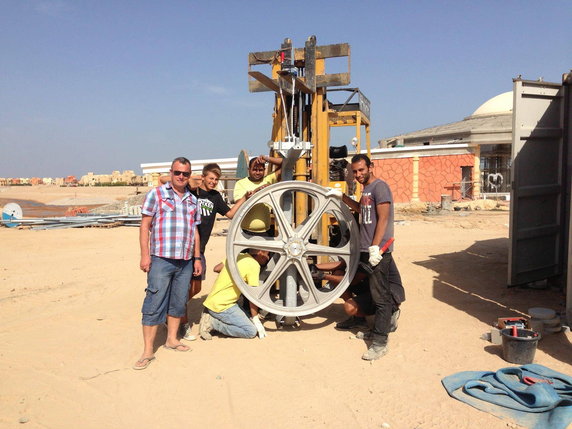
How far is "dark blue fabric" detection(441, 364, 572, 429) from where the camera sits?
3035 millimetres

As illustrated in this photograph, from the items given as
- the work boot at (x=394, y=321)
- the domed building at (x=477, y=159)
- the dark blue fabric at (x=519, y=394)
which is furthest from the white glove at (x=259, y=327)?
the domed building at (x=477, y=159)

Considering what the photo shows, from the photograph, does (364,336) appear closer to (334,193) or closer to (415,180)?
(334,193)

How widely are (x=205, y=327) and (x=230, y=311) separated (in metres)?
0.29

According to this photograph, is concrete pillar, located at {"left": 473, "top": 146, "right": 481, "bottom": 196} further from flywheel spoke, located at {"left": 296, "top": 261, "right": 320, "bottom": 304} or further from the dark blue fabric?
the dark blue fabric

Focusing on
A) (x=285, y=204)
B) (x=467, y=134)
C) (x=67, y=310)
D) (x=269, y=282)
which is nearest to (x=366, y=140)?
Answer: (x=285, y=204)

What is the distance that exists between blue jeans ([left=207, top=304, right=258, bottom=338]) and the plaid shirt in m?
0.83

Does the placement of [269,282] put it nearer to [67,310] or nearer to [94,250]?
[67,310]

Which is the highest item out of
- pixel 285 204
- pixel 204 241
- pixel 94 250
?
pixel 285 204

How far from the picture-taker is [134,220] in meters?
15.8

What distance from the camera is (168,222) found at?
4023 millimetres

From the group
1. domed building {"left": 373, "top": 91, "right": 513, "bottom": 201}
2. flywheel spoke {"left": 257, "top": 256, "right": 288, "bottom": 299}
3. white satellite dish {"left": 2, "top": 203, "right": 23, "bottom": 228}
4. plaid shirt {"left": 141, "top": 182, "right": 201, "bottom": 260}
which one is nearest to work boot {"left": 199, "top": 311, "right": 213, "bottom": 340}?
flywheel spoke {"left": 257, "top": 256, "right": 288, "bottom": 299}

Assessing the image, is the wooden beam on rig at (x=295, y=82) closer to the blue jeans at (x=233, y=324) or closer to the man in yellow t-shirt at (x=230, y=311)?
the man in yellow t-shirt at (x=230, y=311)

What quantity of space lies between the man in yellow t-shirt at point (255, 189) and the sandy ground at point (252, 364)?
112cm

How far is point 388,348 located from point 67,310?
12.9 feet
